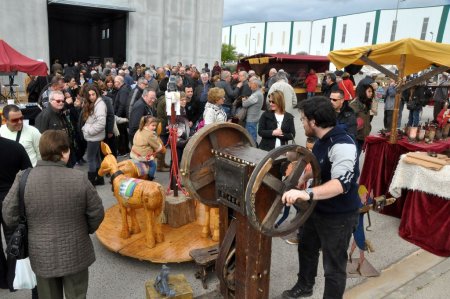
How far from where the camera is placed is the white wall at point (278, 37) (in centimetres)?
7013

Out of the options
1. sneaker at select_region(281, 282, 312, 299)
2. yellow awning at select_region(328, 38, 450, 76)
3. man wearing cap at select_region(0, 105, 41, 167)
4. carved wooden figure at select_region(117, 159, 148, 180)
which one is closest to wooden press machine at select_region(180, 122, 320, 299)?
Result: sneaker at select_region(281, 282, 312, 299)

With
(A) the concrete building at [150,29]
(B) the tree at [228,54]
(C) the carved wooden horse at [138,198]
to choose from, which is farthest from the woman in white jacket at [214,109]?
(B) the tree at [228,54]

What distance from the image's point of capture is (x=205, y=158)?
286 cm

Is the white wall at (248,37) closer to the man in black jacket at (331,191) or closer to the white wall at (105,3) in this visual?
the white wall at (105,3)

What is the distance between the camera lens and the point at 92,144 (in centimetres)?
595

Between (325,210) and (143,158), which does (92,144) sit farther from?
(325,210)

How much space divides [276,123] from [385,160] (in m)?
1.87

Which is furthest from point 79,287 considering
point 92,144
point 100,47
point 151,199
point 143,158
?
point 100,47

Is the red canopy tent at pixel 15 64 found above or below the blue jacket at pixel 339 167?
above

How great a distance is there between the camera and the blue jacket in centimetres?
261

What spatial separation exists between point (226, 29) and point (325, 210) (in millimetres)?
93592

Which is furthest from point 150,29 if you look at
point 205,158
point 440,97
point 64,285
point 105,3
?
point 64,285

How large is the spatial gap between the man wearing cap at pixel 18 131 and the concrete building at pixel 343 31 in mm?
47791

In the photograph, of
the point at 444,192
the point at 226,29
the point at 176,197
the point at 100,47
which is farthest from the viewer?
the point at 226,29
